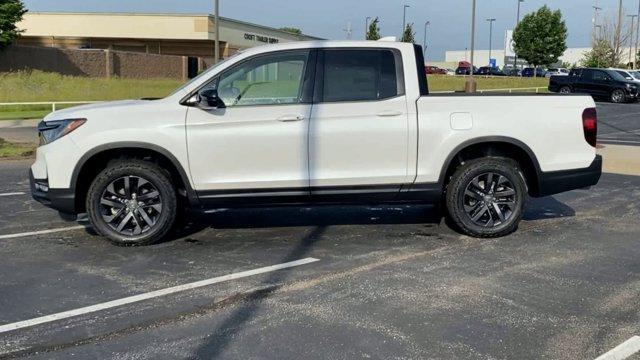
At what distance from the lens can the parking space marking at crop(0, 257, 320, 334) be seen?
4199 millimetres

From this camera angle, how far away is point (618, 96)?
31.5 metres

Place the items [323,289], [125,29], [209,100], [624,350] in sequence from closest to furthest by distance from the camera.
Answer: [624,350]
[323,289]
[209,100]
[125,29]

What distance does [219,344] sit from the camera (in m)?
3.87

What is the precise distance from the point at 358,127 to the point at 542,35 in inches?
2102

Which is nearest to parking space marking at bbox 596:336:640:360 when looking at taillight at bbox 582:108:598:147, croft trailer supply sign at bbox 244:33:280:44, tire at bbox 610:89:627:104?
taillight at bbox 582:108:598:147

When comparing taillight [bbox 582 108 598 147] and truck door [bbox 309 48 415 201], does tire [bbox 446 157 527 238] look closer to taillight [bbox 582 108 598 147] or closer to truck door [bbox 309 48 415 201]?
truck door [bbox 309 48 415 201]

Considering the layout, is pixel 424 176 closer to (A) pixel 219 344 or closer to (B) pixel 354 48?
(B) pixel 354 48

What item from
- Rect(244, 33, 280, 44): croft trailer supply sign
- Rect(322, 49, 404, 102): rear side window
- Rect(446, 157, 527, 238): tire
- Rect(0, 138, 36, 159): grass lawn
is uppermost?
Rect(244, 33, 280, 44): croft trailer supply sign

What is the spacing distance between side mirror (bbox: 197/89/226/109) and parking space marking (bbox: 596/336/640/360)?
12.2 feet

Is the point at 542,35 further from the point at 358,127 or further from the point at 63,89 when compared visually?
the point at 358,127

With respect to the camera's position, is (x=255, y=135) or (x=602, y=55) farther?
(x=602, y=55)

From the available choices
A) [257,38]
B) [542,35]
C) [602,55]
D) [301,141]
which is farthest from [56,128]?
[257,38]

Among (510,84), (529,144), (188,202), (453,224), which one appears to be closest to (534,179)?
(529,144)

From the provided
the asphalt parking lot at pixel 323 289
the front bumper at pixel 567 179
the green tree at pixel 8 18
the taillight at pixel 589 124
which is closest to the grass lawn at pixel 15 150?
the asphalt parking lot at pixel 323 289
